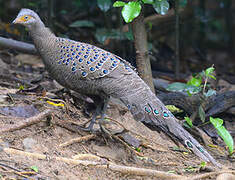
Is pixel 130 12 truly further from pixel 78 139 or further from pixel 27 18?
pixel 78 139

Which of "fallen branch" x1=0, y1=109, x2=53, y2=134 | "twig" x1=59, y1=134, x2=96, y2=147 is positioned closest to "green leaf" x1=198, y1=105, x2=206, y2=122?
"twig" x1=59, y1=134, x2=96, y2=147

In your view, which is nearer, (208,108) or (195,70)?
(208,108)

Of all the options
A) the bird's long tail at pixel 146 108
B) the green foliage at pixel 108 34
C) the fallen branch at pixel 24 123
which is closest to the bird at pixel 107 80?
the bird's long tail at pixel 146 108

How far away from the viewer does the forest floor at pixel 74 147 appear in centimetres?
307

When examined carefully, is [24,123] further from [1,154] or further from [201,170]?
[201,170]

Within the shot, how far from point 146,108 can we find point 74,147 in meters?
0.88

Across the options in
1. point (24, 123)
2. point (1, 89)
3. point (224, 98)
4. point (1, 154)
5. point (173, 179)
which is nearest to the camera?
point (1, 154)

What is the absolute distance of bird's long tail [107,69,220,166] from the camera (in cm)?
369

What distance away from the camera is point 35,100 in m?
4.32

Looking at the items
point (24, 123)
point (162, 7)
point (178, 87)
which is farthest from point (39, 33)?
point (178, 87)

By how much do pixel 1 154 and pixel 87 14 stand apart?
19.2 ft

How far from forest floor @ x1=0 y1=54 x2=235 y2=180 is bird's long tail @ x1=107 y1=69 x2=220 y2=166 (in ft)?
1.08

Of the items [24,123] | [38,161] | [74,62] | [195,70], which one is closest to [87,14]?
[195,70]

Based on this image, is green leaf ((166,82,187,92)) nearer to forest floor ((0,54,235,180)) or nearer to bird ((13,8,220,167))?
forest floor ((0,54,235,180))
